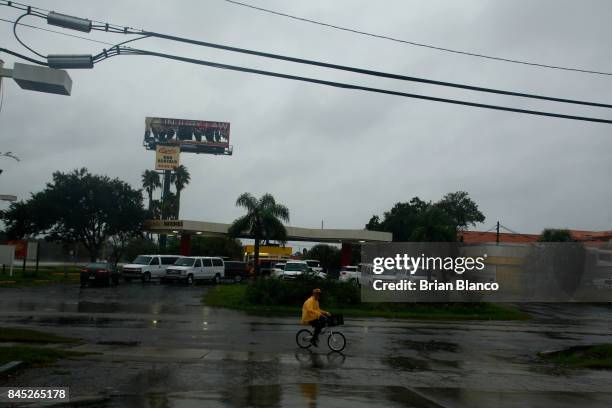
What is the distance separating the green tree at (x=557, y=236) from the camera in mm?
66875

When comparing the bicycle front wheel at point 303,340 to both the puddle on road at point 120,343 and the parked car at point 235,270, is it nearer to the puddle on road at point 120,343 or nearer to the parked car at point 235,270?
the puddle on road at point 120,343

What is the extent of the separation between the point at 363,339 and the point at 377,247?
22.5 meters

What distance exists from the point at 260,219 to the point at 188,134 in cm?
3757

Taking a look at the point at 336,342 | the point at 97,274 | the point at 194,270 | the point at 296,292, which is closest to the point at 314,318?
the point at 336,342

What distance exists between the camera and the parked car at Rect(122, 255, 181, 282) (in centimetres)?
4328

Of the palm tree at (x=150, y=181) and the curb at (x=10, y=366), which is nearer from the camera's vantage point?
the curb at (x=10, y=366)

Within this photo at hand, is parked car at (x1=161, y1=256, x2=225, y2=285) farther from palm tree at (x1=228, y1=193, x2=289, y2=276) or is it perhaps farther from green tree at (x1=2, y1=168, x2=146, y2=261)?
green tree at (x1=2, y1=168, x2=146, y2=261)

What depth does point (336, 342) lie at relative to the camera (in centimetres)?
1565

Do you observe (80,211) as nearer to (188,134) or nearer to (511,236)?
(188,134)

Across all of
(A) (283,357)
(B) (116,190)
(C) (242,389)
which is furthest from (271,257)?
(C) (242,389)

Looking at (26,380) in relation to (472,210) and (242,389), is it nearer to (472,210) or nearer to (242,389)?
(242,389)

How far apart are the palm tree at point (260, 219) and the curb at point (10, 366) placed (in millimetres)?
30432

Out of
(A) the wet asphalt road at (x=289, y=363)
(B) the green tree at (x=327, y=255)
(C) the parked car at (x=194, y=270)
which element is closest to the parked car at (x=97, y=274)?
(C) the parked car at (x=194, y=270)

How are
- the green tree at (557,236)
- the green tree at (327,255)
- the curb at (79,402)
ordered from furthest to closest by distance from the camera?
the green tree at (327,255), the green tree at (557,236), the curb at (79,402)
